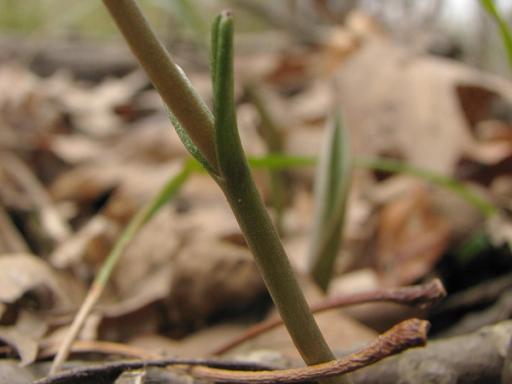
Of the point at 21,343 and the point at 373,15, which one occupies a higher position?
the point at 373,15

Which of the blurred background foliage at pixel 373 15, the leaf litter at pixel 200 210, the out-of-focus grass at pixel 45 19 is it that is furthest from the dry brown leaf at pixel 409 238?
the out-of-focus grass at pixel 45 19

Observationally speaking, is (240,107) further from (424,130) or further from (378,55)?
(424,130)

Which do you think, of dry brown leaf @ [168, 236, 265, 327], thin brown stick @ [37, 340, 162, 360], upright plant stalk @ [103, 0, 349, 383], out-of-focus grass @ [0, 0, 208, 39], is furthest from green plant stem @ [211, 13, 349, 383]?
out-of-focus grass @ [0, 0, 208, 39]

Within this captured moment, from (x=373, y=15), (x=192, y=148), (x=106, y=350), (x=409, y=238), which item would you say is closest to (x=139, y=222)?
(x=106, y=350)

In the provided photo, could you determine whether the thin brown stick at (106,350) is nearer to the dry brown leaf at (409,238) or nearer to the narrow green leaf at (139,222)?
the narrow green leaf at (139,222)

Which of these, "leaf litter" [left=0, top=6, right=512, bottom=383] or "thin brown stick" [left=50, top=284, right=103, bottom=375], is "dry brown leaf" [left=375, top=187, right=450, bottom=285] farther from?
"thin brown stick" [left=50, top=284, right=103, bottom=375]

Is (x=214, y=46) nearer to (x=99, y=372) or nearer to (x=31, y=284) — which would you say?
(x=99, y=372)

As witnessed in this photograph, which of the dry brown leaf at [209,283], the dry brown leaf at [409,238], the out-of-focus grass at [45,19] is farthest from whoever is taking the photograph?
the out-of-focus grass at [45,19]
